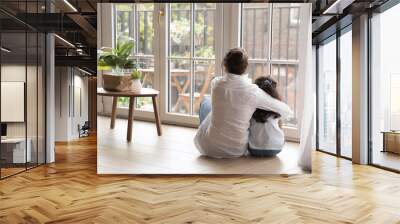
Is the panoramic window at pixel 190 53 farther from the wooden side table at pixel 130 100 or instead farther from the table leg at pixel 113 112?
the table leg at pixel 113 112

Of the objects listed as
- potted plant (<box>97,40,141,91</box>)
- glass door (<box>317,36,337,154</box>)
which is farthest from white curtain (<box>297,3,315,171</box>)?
glass door (<box>317,36,337,154</box>)

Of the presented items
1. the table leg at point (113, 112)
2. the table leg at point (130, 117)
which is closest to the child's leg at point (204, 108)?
the table leg at point (130, 117)

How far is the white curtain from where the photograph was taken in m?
4.61

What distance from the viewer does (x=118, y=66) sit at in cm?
457

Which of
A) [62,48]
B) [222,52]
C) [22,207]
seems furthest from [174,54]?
A: [62,48]

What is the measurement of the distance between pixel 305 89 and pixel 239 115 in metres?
0.72

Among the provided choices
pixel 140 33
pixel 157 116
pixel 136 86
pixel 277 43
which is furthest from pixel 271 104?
pixel 140 33

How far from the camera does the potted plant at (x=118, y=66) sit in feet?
14.9

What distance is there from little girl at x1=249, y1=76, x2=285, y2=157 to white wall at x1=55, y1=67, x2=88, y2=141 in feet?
30.6

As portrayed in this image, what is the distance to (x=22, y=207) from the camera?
11.1 feet

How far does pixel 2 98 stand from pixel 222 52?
269cm

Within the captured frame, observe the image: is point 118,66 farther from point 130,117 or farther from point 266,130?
point 266,130

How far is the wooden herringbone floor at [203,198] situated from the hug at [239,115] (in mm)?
315

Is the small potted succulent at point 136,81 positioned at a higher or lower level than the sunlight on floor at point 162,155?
higher
